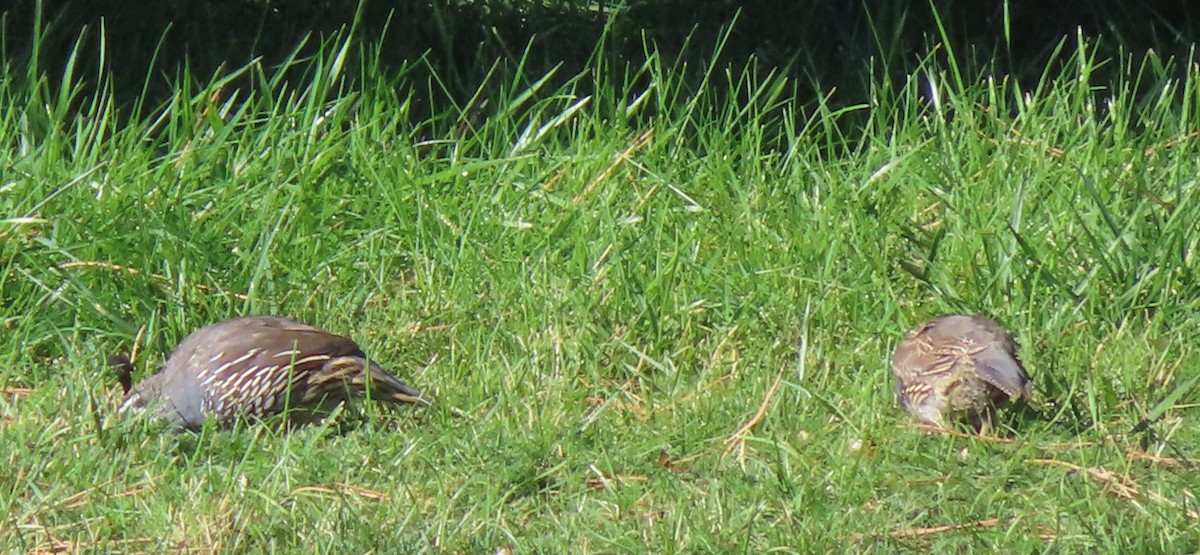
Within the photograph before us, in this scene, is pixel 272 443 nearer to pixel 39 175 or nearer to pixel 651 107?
pixel 39 175

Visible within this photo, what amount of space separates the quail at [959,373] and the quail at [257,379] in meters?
1.34

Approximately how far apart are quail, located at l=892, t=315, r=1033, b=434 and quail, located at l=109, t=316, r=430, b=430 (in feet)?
4.39

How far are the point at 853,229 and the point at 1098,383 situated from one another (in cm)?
100

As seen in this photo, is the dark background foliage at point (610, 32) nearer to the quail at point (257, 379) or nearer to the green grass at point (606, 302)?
the green grass at point (606, 302)

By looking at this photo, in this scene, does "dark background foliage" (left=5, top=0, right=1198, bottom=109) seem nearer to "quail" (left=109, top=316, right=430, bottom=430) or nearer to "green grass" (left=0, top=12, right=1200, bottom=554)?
"green grass" (left=0, top=12, right=1200, bottom=554)

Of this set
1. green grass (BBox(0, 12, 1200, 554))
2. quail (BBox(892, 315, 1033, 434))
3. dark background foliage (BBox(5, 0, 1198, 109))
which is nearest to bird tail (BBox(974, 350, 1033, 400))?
quail (BBox(892, 315, 1033, 434))

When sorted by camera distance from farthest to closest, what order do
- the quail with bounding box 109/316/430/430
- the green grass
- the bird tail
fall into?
the quail with bounding box 109/316/430/430 → the bird tail → the green grass

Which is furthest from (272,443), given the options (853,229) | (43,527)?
(853,229)

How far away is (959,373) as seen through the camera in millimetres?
4590

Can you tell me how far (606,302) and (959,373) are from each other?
1.23 metres

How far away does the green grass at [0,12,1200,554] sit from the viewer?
14.1 ft

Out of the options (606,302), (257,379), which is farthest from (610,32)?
(257,379)

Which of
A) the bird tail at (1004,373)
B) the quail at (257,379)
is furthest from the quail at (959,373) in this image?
the quail at (257,379)

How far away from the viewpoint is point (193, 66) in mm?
6844
